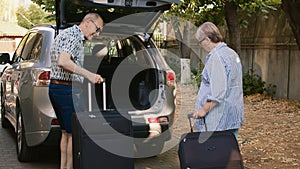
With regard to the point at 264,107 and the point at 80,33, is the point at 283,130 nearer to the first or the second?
the point at 264,107

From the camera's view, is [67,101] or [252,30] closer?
[67,101]

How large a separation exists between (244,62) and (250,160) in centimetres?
808

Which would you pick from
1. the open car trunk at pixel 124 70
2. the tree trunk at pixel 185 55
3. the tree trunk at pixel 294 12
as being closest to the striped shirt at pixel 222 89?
the open car trunk at pixel 124 70

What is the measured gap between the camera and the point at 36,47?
21.7ft

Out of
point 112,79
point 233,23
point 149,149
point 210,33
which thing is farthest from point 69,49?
point 233,23

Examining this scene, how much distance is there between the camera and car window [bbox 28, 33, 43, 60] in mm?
6365

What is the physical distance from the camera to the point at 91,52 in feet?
22.7

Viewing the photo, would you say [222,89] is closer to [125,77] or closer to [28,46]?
[125,77]

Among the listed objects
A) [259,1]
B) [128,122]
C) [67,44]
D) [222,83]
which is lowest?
[128,122]

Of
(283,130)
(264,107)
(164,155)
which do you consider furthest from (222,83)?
(264,107)

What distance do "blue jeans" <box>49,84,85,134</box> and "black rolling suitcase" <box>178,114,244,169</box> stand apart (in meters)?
1.38

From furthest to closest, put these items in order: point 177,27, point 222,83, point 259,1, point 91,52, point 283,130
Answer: point 177,27 → point 259,1 → point 283,130 → point 91,52 → point 222,83

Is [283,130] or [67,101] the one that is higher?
[67,101]

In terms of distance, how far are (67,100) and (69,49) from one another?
53 centimetres
